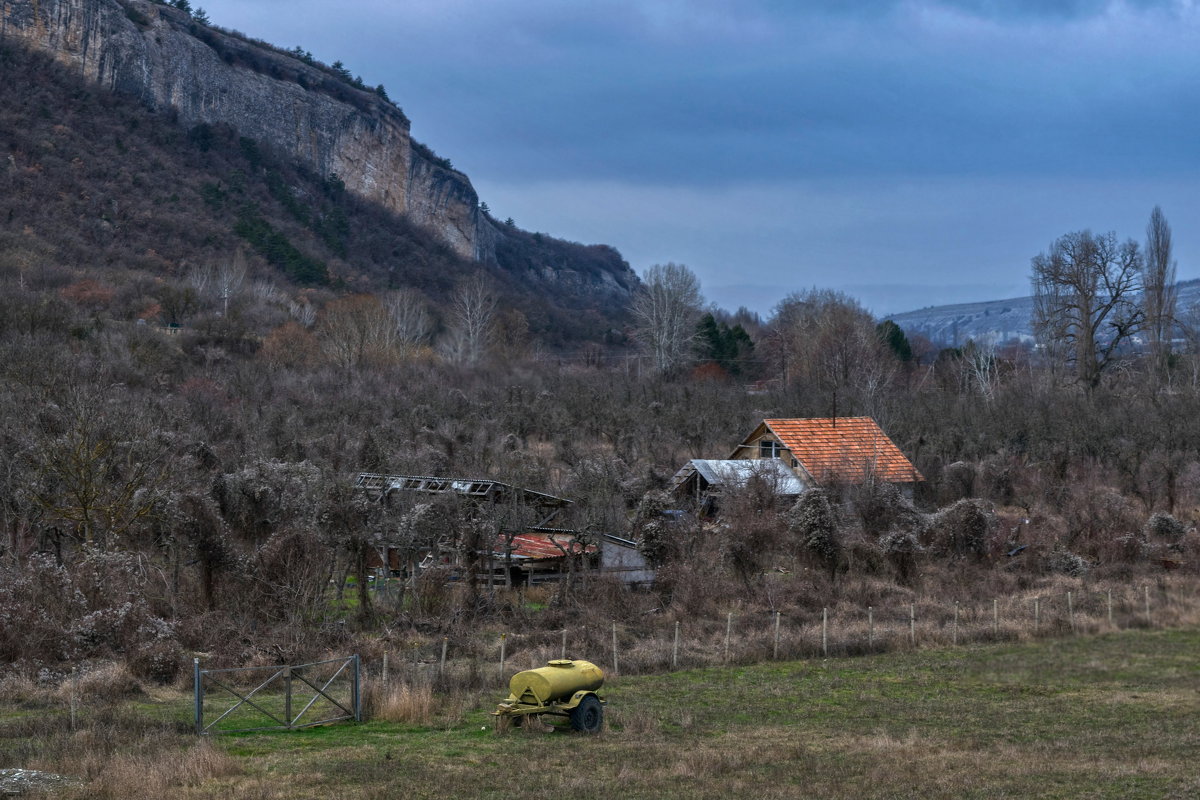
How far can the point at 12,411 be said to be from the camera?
3697 cm

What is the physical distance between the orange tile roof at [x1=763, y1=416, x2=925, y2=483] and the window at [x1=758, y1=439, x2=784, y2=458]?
30.9 inches

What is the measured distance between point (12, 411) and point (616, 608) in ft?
72.9

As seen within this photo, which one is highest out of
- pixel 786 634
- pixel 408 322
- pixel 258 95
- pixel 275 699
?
pixel 258 95

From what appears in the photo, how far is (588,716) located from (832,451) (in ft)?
94.8

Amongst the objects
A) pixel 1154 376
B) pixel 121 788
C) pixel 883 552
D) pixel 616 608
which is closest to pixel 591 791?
pixel 121 788

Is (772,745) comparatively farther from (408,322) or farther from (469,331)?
(469,331)

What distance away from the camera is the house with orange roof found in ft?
139

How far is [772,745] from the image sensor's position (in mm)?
16234

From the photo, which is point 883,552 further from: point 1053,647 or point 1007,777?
point 1007,777

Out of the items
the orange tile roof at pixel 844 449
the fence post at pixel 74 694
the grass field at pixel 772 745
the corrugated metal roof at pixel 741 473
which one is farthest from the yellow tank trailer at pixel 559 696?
the orange tile roof at pixel 844 449

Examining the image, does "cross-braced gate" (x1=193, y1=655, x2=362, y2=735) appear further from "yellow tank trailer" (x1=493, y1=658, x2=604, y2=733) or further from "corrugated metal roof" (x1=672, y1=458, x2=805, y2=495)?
"corrugated metal roof" (x1=672, y1=458, x2=805, y2=495)

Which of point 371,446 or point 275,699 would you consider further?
point 371,446

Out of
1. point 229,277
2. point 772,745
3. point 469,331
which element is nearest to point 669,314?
point 469,331

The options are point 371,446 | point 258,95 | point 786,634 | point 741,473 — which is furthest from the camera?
point 258,95
